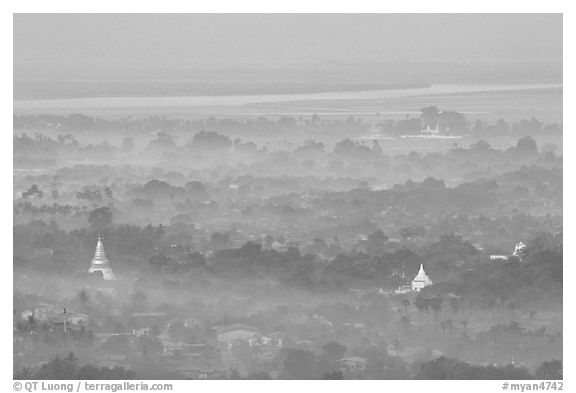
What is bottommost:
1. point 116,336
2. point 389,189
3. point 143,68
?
point 116,336

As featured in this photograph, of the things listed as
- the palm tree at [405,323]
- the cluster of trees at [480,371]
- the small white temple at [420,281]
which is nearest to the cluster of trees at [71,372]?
the palm tree at [405,323]

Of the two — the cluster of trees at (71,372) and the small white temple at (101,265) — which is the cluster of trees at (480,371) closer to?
the cluster of trees at (71,372)

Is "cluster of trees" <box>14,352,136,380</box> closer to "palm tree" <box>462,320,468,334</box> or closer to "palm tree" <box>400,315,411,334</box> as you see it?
"palm tree" <box>400,315,411,334</box>

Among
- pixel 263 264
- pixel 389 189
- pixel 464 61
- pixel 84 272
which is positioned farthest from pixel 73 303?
pixel 464 61

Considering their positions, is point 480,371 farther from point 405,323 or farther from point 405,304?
point 405,304

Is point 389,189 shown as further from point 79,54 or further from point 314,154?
point 79,54

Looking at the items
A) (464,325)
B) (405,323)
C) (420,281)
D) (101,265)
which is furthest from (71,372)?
(464,325)
